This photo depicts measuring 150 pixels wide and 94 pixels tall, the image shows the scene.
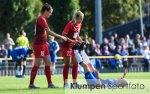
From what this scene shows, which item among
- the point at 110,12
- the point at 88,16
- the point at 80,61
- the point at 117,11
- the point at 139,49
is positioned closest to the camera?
the point at 80,61

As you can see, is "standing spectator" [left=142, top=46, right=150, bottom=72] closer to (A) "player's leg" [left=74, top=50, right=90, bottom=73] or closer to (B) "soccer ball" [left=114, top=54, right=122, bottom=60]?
(B) "soccer ball" [left=114, top=54, right=122, bottom=60]

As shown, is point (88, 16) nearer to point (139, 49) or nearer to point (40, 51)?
point (139, 49)

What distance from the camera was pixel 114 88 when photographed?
15219mm

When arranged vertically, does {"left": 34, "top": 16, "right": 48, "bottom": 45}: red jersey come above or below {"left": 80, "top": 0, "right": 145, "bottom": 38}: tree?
below

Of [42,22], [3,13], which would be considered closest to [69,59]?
[42,22]

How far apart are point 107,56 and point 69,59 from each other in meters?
18.3

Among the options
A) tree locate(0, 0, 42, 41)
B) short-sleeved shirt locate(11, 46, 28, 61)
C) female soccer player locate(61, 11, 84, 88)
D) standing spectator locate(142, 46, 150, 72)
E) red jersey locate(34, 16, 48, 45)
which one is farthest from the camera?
tree locate(0, 0, 42, 41)

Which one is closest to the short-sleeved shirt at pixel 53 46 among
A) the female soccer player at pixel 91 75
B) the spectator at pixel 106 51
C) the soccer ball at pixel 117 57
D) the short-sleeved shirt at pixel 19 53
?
the short-sleeved shirt at pixel 19 53

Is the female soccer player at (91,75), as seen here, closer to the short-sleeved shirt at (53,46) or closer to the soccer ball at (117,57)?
the short-sleeved shirt at (53,46)

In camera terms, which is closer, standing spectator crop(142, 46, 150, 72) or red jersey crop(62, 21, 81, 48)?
red jersey crop(62, 21, 81, 48)

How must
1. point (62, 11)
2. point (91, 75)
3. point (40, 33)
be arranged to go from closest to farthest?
point (91, 75)
point (40, 33)
point (62, 11)

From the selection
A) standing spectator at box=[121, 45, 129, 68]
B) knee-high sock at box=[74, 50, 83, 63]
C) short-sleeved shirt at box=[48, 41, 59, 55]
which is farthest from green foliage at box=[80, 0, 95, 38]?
knee-high sock at box=[74, 50, 83, 63]

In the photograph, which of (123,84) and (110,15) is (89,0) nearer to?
(110,15)

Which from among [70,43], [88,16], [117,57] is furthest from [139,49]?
[88,16]
